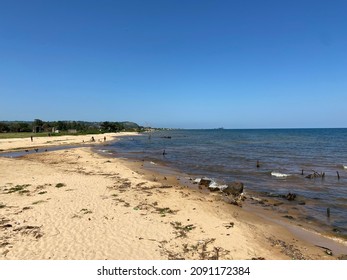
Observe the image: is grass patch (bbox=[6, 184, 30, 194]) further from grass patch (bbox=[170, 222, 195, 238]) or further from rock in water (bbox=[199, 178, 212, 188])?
rock in water (bbox=[199, 178, 212, 188])

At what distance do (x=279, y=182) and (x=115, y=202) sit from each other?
15.9 metres

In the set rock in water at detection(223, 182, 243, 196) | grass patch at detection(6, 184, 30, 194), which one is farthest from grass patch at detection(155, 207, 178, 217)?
grass patch at detection(6, 184, 30, 194)

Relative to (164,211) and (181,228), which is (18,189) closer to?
(164,211)

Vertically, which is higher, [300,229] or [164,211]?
[164,211]

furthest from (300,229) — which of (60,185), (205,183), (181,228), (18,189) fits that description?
(18,189)

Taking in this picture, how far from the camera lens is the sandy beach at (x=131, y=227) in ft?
29.7

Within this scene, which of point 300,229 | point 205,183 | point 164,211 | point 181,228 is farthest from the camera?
point 205,183

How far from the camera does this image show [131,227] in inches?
440

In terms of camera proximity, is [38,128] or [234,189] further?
[38,128]

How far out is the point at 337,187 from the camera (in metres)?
21.5

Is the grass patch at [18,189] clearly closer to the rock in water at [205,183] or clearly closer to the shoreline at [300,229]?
the shoreline at [300,229]

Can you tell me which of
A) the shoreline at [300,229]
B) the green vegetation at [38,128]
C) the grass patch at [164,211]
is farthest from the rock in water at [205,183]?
the green vegetation at [38,128]

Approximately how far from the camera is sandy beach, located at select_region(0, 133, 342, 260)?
29.7 ft
